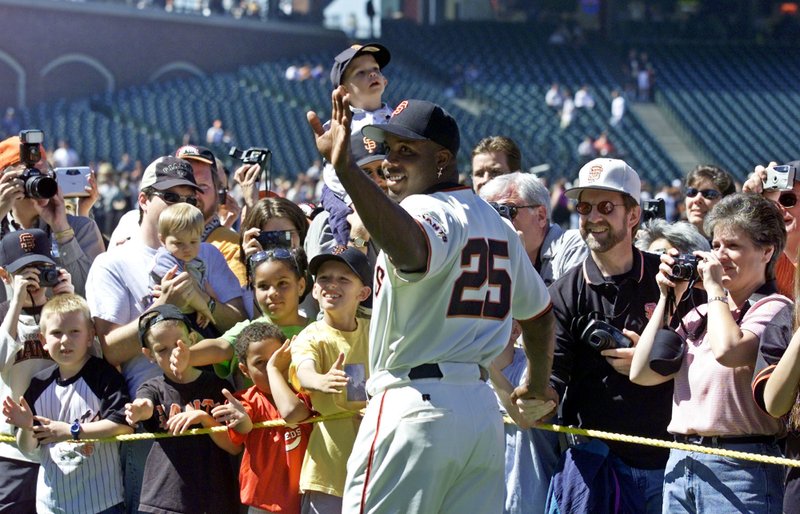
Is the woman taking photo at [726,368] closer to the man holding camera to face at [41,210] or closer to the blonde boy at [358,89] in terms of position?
the blonde boy at [358,89]

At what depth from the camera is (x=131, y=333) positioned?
5.01 meters

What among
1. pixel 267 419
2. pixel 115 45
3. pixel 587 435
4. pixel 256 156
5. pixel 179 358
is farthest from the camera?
pixel 115 45

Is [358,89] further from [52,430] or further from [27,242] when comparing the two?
[52,430]

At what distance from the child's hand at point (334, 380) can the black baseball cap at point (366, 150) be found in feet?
4.10

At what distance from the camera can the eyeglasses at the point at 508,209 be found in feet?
16.2

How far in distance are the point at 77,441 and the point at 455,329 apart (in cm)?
206

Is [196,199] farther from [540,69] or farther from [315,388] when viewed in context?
[540,69]

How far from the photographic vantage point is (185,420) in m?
4.70

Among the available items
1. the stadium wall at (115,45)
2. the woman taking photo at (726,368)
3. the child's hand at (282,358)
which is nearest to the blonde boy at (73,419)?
the child's hand at (282,358)

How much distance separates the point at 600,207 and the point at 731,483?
117 cm

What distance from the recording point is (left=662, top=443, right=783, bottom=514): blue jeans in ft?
13.2

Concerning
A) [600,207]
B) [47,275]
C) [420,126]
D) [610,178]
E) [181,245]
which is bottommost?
[47,275]

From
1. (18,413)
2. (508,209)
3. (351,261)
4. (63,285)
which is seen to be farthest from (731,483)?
(63,285)

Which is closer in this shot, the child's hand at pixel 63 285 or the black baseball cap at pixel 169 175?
the child's hand at pixel 63 285
